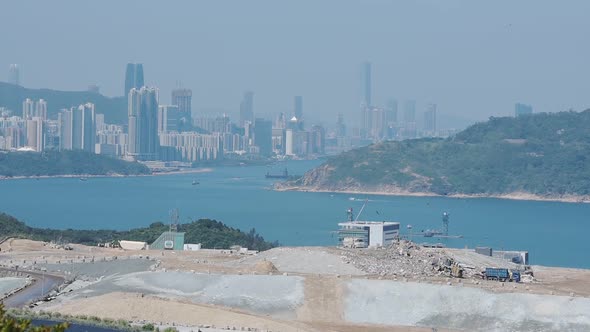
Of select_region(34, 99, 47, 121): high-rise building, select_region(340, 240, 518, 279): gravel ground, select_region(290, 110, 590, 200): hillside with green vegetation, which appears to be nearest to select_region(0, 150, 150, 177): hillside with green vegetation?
select_region(290, 110, 590, 200): hillside with green vegetation

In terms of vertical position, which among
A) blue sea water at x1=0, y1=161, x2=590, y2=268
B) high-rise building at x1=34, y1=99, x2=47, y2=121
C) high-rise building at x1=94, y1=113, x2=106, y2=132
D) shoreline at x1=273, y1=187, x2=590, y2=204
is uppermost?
high-rise building at x1=34, y1=99, x2=47, y2=121

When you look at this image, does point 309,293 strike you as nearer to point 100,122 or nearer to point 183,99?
point 100,122

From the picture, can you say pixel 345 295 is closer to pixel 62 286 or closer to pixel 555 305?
pixel 555 305

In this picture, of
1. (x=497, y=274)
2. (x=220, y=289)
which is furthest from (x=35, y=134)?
(x=220, y=289)

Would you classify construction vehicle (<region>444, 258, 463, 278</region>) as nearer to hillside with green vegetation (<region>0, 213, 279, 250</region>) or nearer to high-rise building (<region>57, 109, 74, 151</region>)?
hillside with green vegetation (<region>0, 213, 279, 250</region>)

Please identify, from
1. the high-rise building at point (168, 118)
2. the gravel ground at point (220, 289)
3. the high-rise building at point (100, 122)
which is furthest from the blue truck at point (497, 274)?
the high-rise building at point (168, 118)
